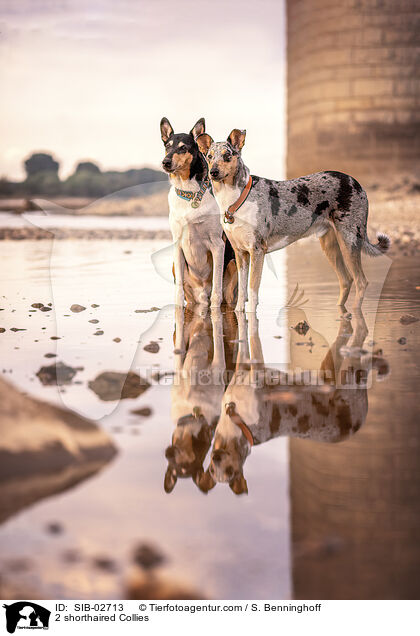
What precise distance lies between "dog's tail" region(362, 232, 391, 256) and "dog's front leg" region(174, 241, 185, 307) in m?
1.14

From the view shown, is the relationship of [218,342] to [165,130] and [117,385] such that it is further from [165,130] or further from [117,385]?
[165,130]

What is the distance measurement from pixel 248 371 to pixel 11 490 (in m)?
1.22

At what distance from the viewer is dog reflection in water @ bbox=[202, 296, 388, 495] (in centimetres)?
170

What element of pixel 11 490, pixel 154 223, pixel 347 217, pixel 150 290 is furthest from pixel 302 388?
pixel 154 223

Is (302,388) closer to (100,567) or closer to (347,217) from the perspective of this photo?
(100,567)

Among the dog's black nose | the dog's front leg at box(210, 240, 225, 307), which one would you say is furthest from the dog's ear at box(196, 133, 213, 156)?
the dog's black nose

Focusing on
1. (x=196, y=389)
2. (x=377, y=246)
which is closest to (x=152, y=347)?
(x=196, y=389)

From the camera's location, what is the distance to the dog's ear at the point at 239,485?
1.49 meters

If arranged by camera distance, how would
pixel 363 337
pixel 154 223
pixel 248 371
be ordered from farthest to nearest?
pixel 154 223, pixel 363 337, pixel 248 371

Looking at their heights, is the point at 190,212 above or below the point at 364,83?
below

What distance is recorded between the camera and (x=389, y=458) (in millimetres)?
1635

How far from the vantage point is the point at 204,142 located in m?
3.58

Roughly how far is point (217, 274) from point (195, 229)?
302 millimetres
